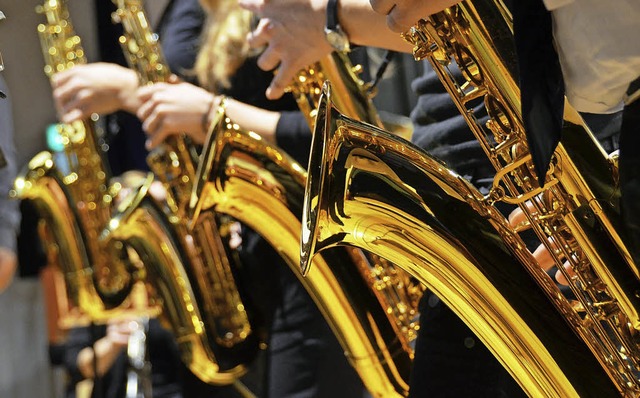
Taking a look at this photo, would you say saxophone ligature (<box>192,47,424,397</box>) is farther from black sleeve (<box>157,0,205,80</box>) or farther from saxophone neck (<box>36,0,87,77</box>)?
saxophone neck (<box>36,0,87,77</box>)

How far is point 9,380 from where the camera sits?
4512mm

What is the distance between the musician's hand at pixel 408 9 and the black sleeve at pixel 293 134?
726 mm

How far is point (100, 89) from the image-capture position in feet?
7.84

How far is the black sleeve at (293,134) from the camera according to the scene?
6.15 feet

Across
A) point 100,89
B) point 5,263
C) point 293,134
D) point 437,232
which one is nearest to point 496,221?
point 437,232

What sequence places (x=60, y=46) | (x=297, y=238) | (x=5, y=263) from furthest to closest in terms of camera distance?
(x=60, y=46) → (x=5, y=263) → (x=297, y=238)

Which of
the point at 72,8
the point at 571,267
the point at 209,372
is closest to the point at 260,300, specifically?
the point at 209,372

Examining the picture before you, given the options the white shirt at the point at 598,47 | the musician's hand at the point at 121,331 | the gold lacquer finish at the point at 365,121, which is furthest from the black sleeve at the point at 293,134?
the musician's hand at the point at 121,331

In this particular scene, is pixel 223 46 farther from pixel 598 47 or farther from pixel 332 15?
pixel 598 47

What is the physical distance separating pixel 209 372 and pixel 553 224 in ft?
3.87

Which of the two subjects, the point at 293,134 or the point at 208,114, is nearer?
the point at 293,134

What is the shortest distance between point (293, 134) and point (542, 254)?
0.69 meters

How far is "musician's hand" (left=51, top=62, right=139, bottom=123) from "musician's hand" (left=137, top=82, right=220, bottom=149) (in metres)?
0.28

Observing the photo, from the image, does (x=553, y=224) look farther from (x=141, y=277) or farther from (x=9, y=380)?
(x=9, y=380)
